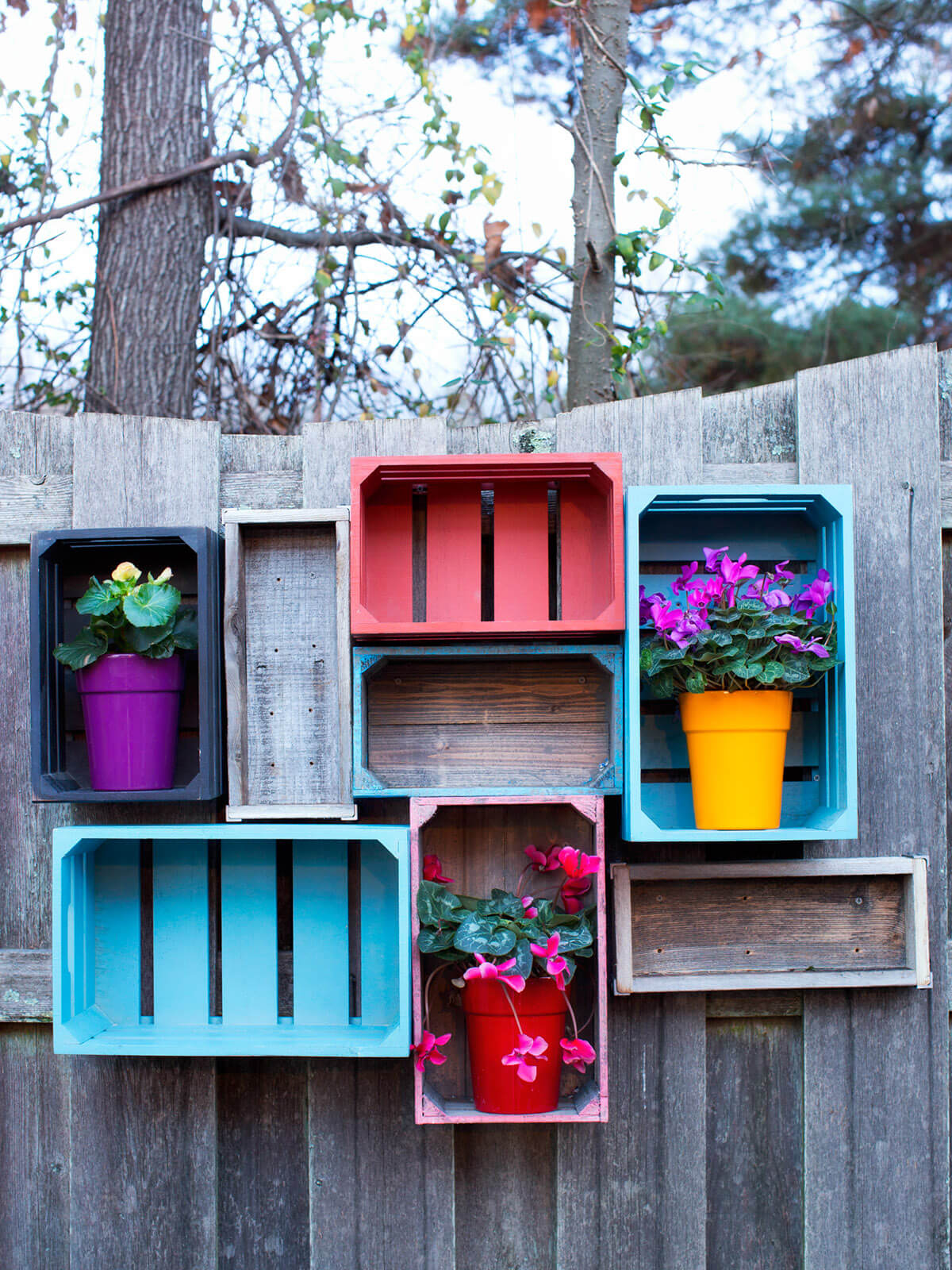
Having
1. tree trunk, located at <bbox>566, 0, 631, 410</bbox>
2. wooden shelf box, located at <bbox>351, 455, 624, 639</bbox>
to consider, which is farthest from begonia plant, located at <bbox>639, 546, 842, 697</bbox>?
tree trunk, located at <bbox>566, 0, 631, 410</bbox>

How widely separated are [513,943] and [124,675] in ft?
2.39

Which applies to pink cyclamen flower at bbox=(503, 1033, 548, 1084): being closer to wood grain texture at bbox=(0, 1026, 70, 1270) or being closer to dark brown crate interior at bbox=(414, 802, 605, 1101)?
dark brown crate interior at bbox=(414, 802, 605, 1101)

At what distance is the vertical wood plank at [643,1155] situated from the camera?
173cm

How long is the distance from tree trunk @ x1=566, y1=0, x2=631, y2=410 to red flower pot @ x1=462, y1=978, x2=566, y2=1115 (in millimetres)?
1504

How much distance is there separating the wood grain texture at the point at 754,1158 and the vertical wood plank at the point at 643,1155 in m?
0.04

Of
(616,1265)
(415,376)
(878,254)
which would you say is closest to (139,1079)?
(616,1265)

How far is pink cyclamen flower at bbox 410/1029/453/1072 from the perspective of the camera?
1.55 meters

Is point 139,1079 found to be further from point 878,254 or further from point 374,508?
point 878,254

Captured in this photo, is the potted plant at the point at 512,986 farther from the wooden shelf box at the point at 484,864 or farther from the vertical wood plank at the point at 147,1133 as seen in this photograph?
the vertical wood plank at the point at 147,1133

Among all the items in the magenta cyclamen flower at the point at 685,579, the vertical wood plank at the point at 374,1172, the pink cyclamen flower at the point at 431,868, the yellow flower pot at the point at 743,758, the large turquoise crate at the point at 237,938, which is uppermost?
the magenta cyclamen flower at the point at 685,579

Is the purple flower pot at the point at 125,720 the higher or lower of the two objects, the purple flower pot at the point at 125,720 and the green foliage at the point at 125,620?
the lower

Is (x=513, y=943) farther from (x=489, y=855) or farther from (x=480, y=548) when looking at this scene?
(x=480, y=548)

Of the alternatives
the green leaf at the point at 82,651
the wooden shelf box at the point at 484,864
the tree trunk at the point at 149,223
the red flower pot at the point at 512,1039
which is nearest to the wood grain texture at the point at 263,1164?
the wooden shelf box at the point at 484,864

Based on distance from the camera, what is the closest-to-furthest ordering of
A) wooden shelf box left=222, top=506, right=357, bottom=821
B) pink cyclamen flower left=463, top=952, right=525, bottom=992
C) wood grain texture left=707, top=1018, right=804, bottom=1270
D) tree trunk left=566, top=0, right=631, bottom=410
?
1. pink cyclamen flower left=463, top=952, right=525, bottom=992
2. wooden shelf box left=222, top=506, right=357, bottom=821
3. wood grain texture left=707, top=1018, right=804, bottom=1270
4. tree trunk left=566, top=0, right=631, bottom=410
